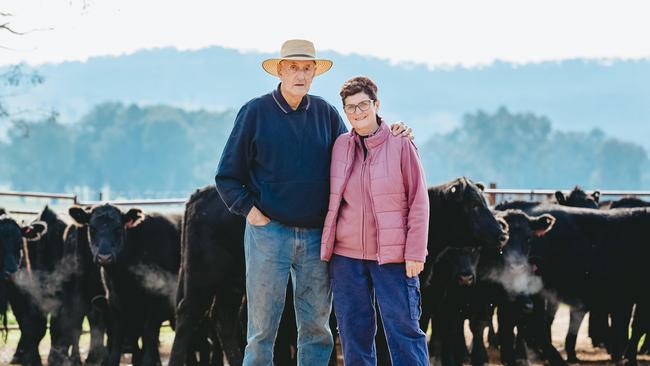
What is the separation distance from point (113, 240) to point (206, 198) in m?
1.90

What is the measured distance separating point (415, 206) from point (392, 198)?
0.13 metres

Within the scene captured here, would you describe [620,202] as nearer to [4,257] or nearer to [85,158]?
[4,257]

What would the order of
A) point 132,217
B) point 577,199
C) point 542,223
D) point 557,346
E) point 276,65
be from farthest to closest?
point 577,199 < point 557,346 < point 542,223 < point 132,217 < point 276,65

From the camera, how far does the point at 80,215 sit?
35.9 feet

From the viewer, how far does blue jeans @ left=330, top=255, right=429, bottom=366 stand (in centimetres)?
574

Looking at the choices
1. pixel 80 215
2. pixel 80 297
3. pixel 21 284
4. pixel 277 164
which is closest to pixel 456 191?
pixel 277 164

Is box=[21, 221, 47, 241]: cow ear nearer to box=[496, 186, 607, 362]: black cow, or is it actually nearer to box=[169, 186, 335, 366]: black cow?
box=[169, 186, 335, 366]: black cow

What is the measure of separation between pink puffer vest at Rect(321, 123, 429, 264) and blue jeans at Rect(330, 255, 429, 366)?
0.12 metres

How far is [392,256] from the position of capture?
5684mm

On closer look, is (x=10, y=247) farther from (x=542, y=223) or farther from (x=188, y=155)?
(x=188, y=155)

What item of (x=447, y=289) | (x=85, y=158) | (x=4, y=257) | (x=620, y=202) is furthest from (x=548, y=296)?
(x=85, y=158)

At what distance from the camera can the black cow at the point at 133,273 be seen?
418 inches

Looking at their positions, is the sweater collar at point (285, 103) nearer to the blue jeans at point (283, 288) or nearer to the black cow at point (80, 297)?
the blue jeans at point (283, 288)

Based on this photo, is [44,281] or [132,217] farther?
[44,281]
